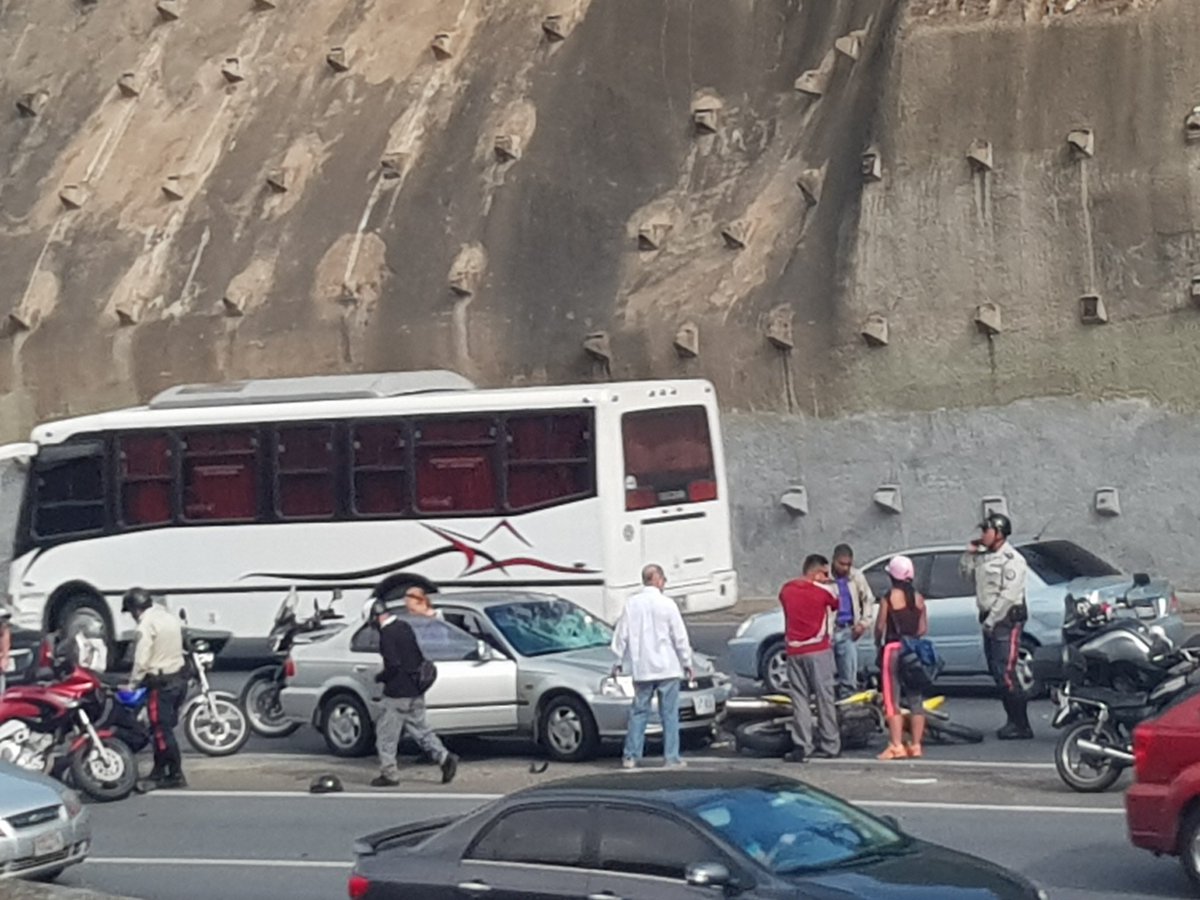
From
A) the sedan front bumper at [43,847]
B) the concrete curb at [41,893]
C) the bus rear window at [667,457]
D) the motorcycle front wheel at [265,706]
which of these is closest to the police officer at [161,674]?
the motorcycle front wheel at [265,706]

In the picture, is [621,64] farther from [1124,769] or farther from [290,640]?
[1124,769]

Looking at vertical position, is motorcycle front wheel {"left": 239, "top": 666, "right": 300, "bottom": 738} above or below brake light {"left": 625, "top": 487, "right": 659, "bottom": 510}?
below

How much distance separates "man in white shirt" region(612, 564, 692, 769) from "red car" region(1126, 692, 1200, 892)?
5.35 m

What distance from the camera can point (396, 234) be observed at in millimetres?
38375

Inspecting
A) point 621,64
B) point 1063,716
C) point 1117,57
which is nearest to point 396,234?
point 621,64

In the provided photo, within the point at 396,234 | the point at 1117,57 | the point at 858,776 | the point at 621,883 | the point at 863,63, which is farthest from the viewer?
the point at 396,234

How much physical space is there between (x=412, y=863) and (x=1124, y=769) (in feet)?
23.6

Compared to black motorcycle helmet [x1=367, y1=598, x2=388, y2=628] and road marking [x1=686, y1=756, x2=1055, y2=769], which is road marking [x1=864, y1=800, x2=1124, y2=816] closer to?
road marking [x1=686, y1=756, x2=1055, y2=769]

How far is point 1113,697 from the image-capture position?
49.4 feet

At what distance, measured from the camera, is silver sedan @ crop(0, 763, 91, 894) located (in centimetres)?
1372

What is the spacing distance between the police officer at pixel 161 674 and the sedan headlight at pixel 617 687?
11.6 ft

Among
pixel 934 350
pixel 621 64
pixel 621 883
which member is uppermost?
pixel 621 64

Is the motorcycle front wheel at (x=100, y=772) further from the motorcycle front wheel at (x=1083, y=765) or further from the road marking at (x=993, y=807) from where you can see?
the motorcycle front wheel at (x=1083, y=765)

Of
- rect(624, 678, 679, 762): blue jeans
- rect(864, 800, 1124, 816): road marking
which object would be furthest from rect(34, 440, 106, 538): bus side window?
rect(864, 800, 1124, 816): road marking
